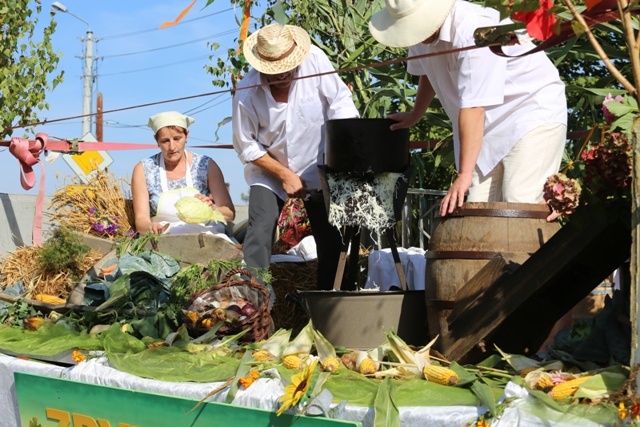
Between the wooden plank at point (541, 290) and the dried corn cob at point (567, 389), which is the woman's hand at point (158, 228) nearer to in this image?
the wooden plank at point (541, 290)

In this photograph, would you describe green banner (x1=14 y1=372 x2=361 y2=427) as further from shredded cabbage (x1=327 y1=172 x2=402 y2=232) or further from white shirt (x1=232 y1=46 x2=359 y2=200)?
white shirt (x1=232 y1=46 x2=359 y2=200)

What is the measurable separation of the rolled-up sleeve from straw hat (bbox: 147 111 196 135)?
113cm

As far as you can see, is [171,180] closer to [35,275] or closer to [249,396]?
[35,275]

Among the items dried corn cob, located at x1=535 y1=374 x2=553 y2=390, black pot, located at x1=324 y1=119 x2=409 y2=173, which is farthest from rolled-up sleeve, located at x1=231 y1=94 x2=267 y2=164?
dried corn cob, located at x1=535 y1=374 x2=553 y2=390

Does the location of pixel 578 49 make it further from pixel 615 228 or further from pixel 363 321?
pixel 615 228

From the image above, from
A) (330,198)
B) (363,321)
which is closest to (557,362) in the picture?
(363,321)

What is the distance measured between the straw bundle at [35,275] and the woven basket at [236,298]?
1655mm

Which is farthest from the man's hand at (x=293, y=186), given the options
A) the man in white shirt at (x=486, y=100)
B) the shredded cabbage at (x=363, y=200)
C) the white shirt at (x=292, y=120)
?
the man in white shirt at (x=486, y=100)

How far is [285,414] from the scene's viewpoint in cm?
272

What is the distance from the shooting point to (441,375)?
2598 millimetres

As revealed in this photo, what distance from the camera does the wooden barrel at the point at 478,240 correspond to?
130 inches

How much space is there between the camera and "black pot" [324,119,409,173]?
3.88 m

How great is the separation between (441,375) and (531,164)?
4.22 ft

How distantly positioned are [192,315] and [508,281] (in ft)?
4.73
